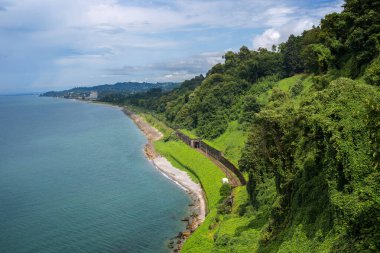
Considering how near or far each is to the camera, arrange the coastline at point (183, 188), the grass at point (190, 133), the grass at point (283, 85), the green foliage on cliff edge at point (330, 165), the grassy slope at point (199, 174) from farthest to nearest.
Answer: the grass at point (190, 133), the grass at point (283, 85), the coastline at point (183, 188), the grassy slope at point (199, 174), the green foliage on cliff edge at point (330, 165)

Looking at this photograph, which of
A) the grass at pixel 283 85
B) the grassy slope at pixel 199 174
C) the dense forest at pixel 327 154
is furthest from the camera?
the grass at pixel 283 85

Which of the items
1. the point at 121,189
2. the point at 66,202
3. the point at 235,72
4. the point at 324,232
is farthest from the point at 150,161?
the point at 324,232

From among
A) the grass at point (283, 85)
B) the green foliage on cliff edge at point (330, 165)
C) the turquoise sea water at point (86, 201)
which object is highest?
the grass at point (283, 85)

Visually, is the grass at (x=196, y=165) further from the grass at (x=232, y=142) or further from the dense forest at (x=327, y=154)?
the dense forest at (x=327, y=154)

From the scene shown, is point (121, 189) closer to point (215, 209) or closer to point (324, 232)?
point (215, 209)

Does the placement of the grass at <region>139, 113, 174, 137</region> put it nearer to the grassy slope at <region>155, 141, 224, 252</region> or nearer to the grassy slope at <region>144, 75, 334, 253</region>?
the grassy slope at <region>155, 141, 224, 252</region>

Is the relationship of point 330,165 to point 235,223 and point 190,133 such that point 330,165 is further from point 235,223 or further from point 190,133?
point 190,133

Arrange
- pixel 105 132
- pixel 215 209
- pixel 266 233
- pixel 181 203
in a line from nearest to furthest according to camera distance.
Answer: pixel 266 233, pixel 215 209, pixel 181 203, pixel 105 132

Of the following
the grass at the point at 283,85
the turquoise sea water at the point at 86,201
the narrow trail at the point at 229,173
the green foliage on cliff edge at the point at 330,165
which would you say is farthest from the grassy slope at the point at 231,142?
the green foliage on cliff edge at the point at 330,165
